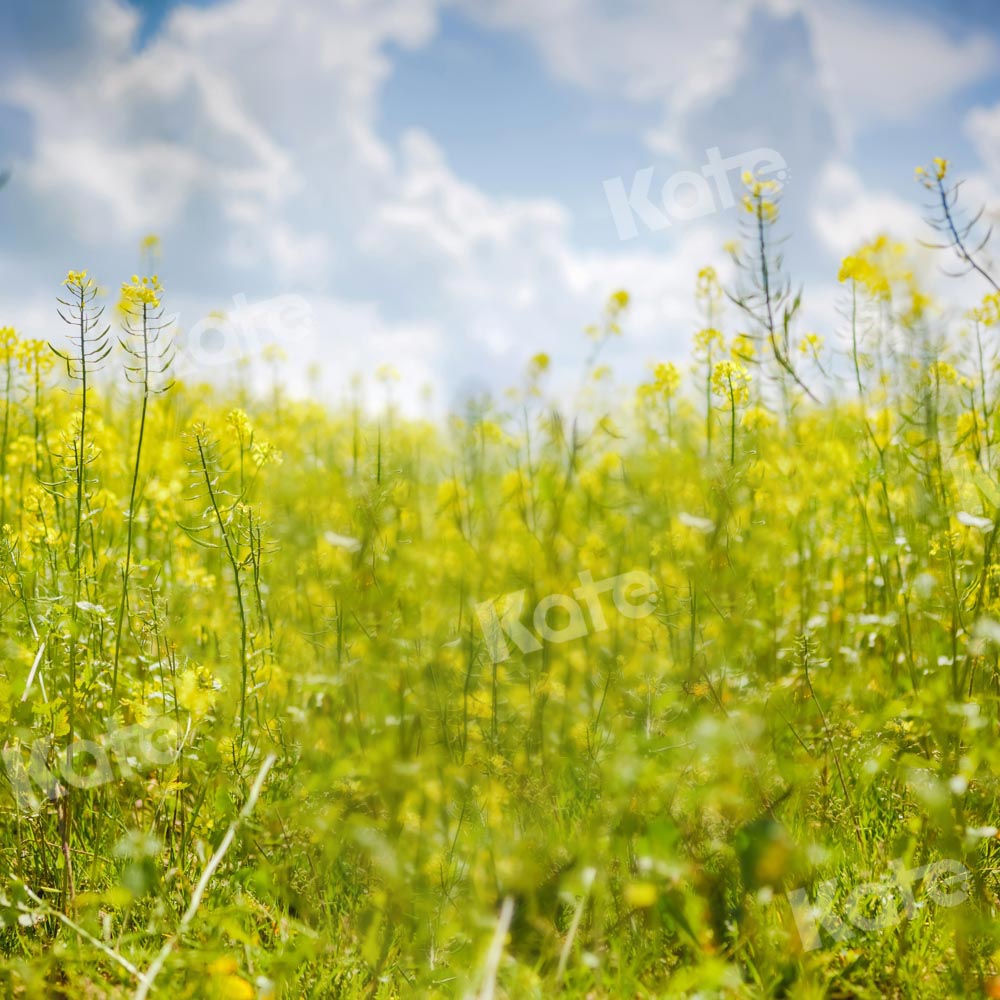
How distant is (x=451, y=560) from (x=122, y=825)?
4.27 ft

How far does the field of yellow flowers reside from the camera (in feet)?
4.18

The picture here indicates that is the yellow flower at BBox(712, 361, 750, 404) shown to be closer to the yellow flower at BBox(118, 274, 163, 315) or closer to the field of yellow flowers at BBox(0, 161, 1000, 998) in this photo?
the field of yellow flowers at BBox(0, 161, 1000, 998)

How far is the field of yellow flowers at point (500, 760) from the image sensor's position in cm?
127

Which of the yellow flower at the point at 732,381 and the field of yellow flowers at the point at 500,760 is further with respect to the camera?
the yellow flower at the point at 732,381

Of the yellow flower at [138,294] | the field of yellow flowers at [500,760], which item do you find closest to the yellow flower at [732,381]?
the field of yellow flowers at [500,760]

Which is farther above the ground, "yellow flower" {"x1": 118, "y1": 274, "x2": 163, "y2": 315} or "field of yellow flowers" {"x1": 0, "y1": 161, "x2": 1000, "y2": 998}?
"yellow flower" {"x1": 118, "y1": 274, "x2": 163, "y2": 315}

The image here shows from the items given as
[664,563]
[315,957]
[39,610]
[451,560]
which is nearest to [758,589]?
[664,563]

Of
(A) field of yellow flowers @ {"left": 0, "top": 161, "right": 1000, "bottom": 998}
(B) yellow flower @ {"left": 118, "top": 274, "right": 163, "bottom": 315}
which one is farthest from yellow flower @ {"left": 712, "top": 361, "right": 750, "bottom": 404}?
(B) yellow flower @ {"left": 118, "top": 274, "right": 163, "bottom": 315}

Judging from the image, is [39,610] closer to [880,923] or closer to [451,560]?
[451,560]

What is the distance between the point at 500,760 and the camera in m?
1.51

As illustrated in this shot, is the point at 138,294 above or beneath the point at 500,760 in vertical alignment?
above

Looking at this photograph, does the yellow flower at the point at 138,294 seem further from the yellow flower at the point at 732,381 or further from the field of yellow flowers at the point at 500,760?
the yellow flower at the point at 732,381

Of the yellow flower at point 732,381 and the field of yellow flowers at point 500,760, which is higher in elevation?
the yellow flower at point 732,381

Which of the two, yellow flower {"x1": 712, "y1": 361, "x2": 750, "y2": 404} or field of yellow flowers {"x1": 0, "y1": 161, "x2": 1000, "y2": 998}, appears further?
yellow flower {"x1": 712, "y1": 361, "x2": 750, "y2": 404}
